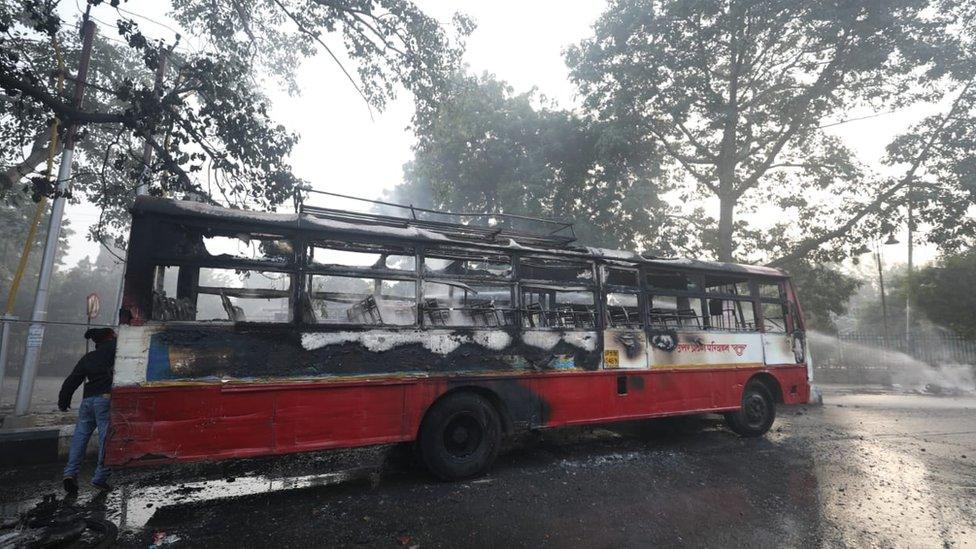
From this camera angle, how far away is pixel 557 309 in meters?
6.34

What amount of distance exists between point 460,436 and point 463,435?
0.04 m

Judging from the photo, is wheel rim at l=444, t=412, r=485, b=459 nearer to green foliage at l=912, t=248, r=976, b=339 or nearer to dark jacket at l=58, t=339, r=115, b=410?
dark jacket at l=58, t=339, r=115, b=410

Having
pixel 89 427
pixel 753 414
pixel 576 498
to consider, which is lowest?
pixel 576 498

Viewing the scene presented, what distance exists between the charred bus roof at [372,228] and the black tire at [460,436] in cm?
191

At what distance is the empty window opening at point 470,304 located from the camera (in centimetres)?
539

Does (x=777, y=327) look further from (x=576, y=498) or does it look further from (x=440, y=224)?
(x=440, y=224)

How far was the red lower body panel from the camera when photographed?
12.8 ft

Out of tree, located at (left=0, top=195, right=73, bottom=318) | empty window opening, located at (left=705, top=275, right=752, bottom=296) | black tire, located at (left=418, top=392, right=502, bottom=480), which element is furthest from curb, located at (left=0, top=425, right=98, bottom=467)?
tree, located at (left=0, top=195, right=73, bottom=318)

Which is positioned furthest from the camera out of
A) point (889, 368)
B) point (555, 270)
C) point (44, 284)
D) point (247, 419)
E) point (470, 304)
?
point (889, 368)

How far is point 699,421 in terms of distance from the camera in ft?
28.9

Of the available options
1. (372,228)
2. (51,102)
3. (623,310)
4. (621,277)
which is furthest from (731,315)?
(51,102)

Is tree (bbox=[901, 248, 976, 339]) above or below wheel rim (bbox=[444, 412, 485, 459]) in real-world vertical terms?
above

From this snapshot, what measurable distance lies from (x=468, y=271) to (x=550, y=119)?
12.9m

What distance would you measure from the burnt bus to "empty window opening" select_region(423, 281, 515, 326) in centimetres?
3
